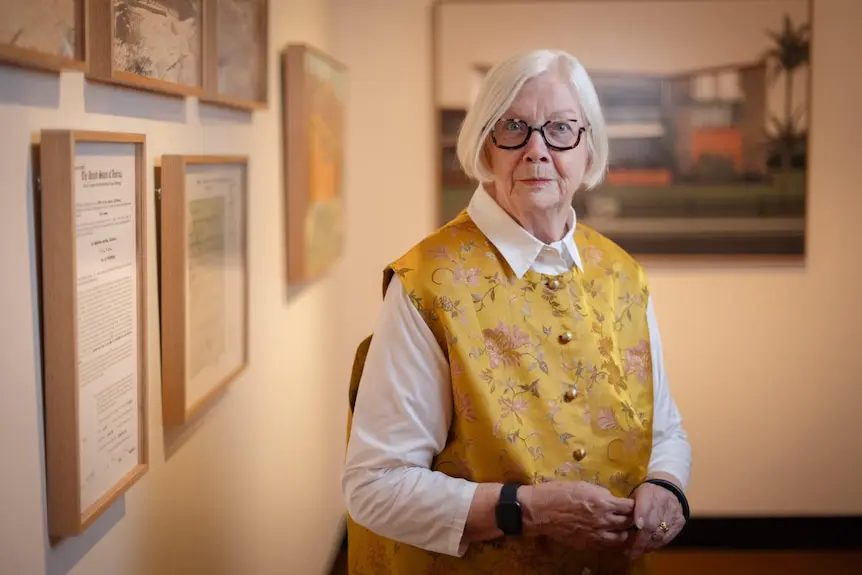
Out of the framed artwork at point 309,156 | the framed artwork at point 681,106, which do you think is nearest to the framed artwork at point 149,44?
the framed artwork at point 309,156

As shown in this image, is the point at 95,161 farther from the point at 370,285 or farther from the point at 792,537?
the point at 792,537

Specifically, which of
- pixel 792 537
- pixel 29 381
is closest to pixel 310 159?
pixel 29 381

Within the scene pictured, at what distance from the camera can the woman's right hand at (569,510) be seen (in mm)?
1436

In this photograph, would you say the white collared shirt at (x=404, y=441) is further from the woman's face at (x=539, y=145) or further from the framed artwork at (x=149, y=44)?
the framed artwork at (x=149, y=44)

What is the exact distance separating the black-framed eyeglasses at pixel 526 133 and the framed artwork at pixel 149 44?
0.51 m

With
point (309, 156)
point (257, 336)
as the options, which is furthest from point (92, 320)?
point (309, 156)

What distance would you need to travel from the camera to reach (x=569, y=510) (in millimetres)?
1441

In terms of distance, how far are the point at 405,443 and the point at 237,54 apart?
0.95 metres

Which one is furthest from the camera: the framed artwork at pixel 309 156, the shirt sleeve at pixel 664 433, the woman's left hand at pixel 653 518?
the framed artwork at pixel 309 156

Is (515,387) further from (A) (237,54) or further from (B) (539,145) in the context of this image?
(A) (237,54)

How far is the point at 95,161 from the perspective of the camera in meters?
1.18

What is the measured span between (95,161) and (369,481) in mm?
610

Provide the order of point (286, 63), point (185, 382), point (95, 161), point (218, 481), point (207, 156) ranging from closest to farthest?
point (95, 161), point (185, 382), point (207, 156), point (218, 481), point (286, 63)

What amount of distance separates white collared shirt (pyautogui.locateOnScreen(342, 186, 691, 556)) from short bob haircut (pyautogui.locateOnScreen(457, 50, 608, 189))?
268 mm
